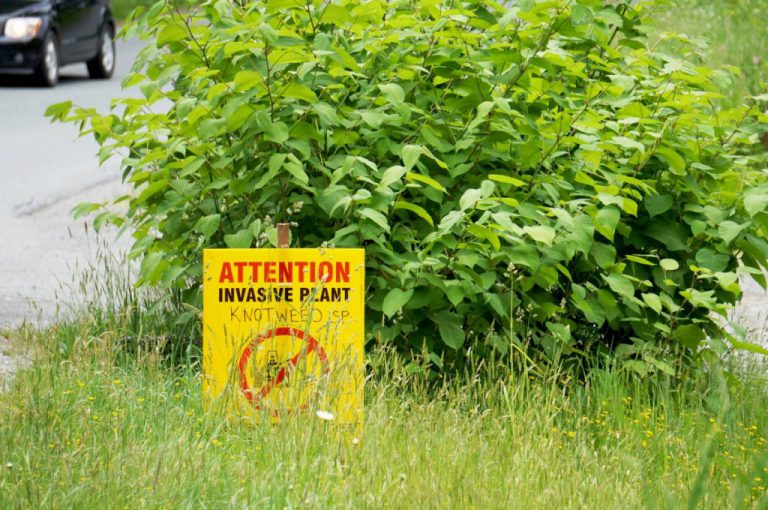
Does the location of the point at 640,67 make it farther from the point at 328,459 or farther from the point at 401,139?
the point at 328,459

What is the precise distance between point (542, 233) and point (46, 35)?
13.3m

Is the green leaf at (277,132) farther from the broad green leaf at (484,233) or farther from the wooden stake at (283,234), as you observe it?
the broad green leaf at (484,233)

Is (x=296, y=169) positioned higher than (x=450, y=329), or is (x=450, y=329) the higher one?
(x=296, y=169)

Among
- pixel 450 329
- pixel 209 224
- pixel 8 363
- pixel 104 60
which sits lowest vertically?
pixel 8 363

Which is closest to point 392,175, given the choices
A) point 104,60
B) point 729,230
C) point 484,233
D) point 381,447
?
point 484,233

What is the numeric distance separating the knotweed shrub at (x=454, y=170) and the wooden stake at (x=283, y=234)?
25cm

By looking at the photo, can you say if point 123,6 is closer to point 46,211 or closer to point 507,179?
point 46,211

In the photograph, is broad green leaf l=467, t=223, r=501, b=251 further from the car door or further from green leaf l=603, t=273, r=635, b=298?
the car door

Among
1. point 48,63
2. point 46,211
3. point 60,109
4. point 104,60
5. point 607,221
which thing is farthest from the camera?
point 104,60

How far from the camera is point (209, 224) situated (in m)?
4.63

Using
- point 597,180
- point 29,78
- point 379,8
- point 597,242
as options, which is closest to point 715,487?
point 597,242

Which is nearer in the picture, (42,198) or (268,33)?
(268,33)

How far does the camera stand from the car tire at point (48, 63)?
16573 mm

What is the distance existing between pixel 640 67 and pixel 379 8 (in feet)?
4.64
